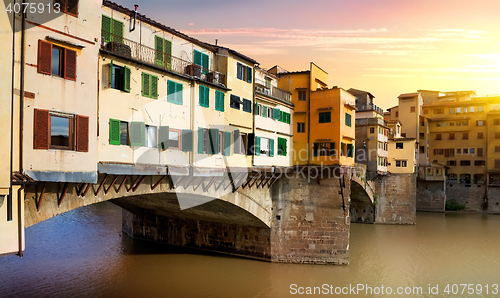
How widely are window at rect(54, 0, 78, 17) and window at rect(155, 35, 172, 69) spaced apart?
506 centimetres

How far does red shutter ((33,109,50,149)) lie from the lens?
11.7m

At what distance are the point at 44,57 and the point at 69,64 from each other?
85 centimetres

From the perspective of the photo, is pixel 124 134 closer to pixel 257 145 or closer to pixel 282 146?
pixel 257 145

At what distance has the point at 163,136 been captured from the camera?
1719 centimetres

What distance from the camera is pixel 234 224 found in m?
27.9

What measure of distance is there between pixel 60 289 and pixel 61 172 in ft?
35.8

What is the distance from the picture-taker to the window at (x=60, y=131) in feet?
38.5

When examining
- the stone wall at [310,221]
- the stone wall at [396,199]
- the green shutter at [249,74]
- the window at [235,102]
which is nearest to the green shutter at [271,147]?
the stone wall at [310,221]

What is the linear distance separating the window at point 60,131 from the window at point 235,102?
10.4 metres

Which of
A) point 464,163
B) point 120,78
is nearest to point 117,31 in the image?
point 120,78

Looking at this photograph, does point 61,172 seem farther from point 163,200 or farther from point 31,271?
point 31,271

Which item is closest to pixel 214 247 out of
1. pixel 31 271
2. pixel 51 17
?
pixel 31 271

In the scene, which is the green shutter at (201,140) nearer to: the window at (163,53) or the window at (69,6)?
the window at (163,53)

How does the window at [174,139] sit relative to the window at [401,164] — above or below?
above
